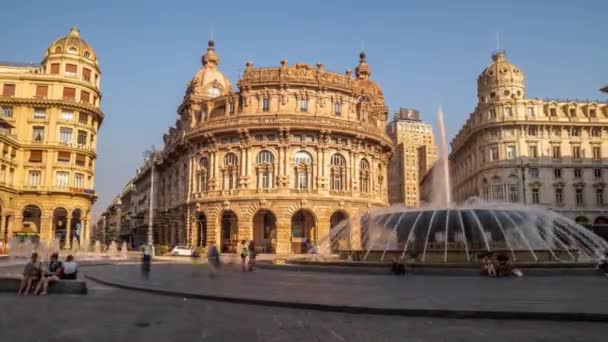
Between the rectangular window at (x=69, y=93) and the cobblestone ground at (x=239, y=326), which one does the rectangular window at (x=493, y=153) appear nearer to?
the rectangular window at (x=69, y=93)

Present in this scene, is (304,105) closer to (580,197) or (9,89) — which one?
(9,89)

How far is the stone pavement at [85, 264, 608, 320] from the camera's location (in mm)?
9836

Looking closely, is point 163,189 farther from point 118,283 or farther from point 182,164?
point 118,283

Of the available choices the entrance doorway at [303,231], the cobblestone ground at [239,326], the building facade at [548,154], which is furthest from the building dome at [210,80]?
the cobblestone ground at [239,326]

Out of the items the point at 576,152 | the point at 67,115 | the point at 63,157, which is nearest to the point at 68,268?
the point at 63,157

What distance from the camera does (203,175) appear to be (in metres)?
48.8

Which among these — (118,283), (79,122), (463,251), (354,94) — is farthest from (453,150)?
(118,283)

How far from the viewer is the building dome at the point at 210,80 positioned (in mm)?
60125

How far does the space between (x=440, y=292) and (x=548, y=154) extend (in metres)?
52.3

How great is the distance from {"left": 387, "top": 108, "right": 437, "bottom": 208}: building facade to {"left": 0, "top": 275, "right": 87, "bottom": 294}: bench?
336 feet

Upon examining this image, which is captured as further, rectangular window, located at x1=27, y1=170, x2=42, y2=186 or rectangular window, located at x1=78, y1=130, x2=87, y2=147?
rectangular window, located at x1=78, y1=130, x2=87, y2=147

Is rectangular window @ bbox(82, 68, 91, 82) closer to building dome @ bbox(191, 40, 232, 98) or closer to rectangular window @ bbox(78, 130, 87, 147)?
rectangular window @ bbox(78, 130, 87, 147)

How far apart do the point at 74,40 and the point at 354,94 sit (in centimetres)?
3511

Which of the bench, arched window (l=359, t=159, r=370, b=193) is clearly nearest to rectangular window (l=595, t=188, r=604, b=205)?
arched window (l=359, t=159, r=370, b=193)
